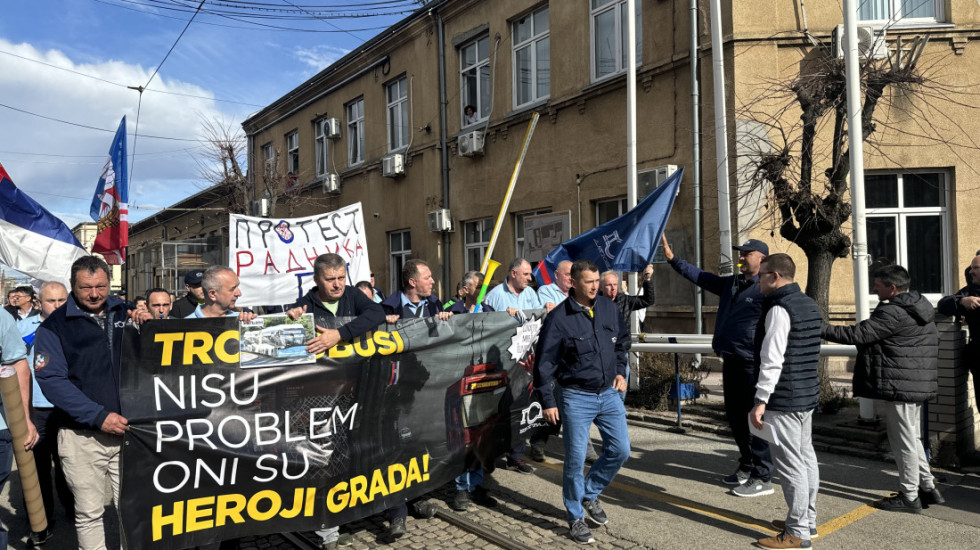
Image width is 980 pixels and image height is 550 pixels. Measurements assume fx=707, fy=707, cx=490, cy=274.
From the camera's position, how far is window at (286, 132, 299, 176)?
26.5 m

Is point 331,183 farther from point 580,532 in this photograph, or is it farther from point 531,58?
point 580,532

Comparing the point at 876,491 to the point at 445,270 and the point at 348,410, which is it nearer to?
the point at 348,410

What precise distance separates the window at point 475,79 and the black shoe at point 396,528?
42.6 feet

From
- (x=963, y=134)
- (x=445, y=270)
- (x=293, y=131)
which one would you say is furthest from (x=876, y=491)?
(x=293, y=131)

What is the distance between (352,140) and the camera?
22.9 m

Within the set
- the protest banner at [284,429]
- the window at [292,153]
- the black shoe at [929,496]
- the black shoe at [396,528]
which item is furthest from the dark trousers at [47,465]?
the window at [292,153]

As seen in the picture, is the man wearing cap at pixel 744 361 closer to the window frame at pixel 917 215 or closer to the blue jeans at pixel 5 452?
the blue jeans at pixel 5 452

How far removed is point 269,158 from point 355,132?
7194 millimetres

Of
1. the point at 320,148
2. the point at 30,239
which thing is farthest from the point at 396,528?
the point at 320,148

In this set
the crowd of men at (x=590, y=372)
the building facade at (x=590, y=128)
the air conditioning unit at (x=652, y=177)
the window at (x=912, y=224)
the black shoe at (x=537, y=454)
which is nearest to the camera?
the crowd of men at (x=590, y=372)

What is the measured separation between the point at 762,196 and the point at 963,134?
295 cm

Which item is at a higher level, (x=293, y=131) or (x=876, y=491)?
(x=293, y=131)

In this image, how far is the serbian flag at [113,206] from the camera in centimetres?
833

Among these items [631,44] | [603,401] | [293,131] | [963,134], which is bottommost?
[603,401]
